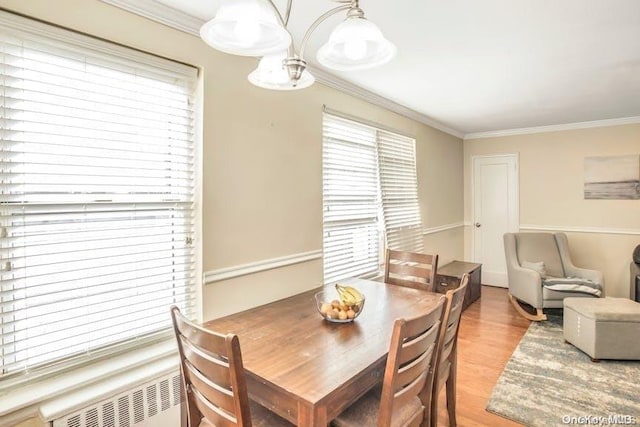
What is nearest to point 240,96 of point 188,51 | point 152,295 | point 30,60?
point 188,51

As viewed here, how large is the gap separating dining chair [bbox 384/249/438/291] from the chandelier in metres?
1.53

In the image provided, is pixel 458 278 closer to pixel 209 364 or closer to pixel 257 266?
pixel 257 266

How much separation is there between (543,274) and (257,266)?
11.8 feet

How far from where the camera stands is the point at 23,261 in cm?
143

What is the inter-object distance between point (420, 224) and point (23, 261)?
3.69 meters

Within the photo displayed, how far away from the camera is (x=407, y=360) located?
50.4 inches

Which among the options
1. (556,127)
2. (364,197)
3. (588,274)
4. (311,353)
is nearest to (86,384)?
(311,353)

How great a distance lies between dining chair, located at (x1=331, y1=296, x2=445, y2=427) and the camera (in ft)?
4.03

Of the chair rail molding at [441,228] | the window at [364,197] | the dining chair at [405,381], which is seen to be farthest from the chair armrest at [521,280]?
the dining chair at [405,381]

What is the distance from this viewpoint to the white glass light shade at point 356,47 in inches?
50.7

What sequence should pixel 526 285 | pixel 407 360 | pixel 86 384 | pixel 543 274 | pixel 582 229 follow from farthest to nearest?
pixel 582 229 → pixel 543 274 → pixel 526 285 → pixel 86 384 → pixel 407 360

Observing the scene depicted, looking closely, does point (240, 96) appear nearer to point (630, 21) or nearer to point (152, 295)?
point (152, 295)

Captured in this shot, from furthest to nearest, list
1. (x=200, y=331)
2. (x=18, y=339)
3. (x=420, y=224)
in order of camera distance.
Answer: (x=420, y=224) < (x=18, y=339) < (x=200, y=331)

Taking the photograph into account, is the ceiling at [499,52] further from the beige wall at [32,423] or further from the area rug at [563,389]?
the area rug at [563,389]
